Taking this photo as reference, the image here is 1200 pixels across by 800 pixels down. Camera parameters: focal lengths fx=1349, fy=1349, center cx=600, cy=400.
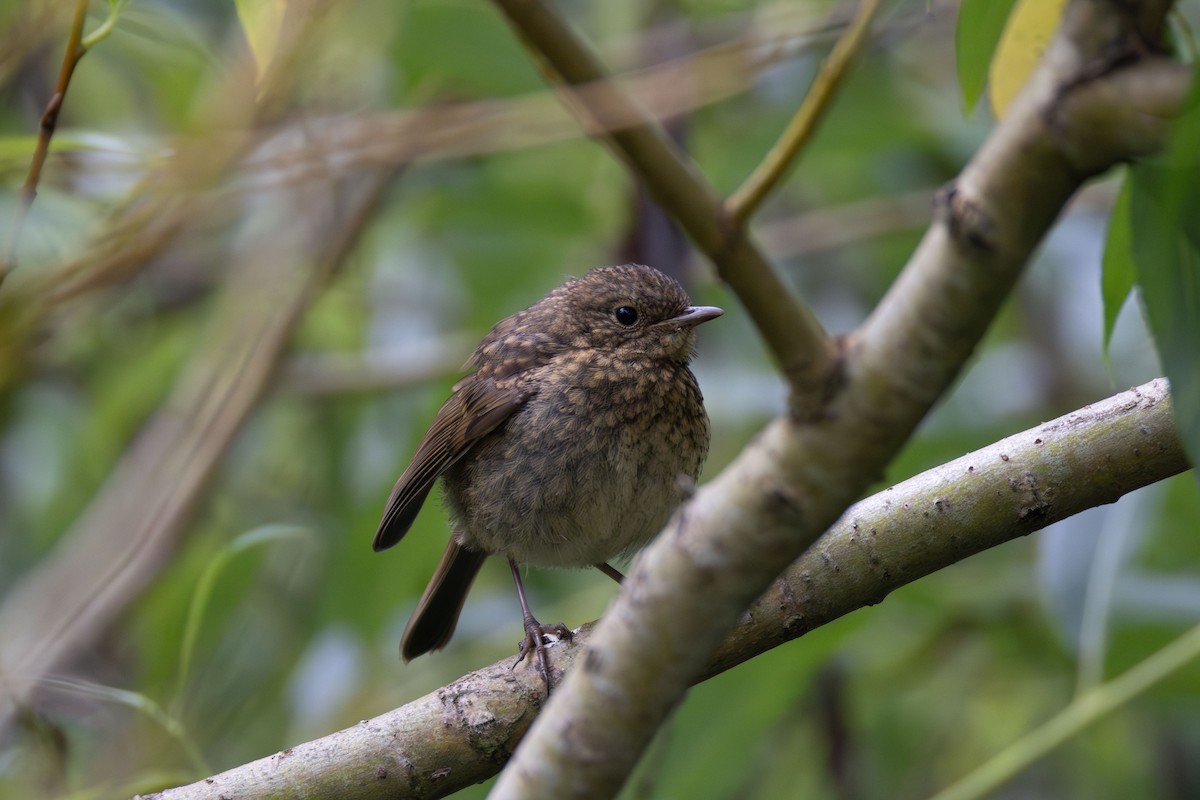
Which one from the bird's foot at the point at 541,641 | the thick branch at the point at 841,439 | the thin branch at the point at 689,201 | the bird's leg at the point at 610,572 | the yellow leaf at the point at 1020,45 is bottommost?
the thick branch at the point at 841,439

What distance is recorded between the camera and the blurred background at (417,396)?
398cm

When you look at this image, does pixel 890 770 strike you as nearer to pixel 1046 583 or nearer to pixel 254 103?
pixel 1046 583

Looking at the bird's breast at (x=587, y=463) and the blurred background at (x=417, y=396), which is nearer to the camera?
the bird's breast at (x=587, y=463)

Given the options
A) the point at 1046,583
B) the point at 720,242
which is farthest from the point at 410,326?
the point at 720,242

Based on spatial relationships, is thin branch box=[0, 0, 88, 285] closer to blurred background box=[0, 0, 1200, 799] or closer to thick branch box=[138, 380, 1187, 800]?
blurred background box=[0, 0, 1200, 799]

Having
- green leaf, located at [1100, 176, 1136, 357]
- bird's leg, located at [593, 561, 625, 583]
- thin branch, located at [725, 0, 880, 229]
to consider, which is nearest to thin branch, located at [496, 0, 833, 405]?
thin branch, located at [725, 0, 880, 229]

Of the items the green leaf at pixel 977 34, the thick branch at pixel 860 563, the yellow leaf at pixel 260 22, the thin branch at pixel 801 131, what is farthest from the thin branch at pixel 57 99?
the green leaf at pixel 977 34

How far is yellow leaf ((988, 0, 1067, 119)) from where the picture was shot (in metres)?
2.29

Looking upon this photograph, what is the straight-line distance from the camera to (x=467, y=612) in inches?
203

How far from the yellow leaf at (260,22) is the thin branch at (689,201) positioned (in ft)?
3.76

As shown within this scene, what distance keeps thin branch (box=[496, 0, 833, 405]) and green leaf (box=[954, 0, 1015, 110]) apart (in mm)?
814

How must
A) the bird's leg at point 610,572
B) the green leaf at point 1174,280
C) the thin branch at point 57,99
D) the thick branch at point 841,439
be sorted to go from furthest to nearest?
the bird's leg at point 610,572 < the thin branch at point 57,99 < the green leaf at point 1174,280 < the thick branch at point 841,439

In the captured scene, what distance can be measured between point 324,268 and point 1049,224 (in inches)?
154

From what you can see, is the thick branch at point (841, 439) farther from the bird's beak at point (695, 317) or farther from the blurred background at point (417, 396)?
the bird's beak at point (695, 317)
